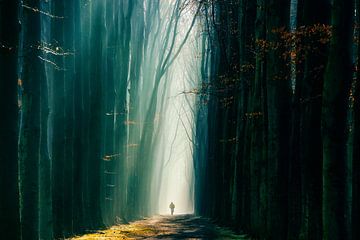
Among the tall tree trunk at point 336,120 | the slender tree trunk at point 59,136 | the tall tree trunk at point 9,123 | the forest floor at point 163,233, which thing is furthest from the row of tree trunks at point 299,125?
the slender tree trunk at point 59,136

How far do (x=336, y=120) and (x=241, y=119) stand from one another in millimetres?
11411

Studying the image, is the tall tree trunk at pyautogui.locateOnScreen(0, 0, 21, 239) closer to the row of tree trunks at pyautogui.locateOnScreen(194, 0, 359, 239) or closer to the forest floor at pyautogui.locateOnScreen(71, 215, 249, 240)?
the row of tree trunks at pyautogui.locateOnScreen(194, 0, 359, 239)

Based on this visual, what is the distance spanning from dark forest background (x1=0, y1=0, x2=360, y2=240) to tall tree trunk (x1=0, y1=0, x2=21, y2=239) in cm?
2

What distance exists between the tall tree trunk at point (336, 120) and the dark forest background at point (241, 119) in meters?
0.02

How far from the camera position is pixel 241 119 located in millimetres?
20750

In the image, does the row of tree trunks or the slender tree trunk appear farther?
the slender tree trunk

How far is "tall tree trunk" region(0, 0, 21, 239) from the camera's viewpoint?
909 centimetres

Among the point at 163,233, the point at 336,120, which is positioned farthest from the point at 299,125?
the point at 163,233

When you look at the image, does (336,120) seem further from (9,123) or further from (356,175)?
(9,123)

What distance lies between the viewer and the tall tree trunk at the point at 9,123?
29.8 ft

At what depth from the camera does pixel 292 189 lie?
46.4ft

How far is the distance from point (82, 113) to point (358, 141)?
1126cm

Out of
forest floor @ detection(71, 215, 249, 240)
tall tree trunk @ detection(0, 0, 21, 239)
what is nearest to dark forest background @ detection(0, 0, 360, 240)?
tall tree trunk @ detection(0, 0, 21, 239)

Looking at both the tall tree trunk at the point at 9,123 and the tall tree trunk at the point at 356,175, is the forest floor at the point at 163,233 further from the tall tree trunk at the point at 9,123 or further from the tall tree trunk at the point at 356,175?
the tall tree trunk at the point at 356,175
